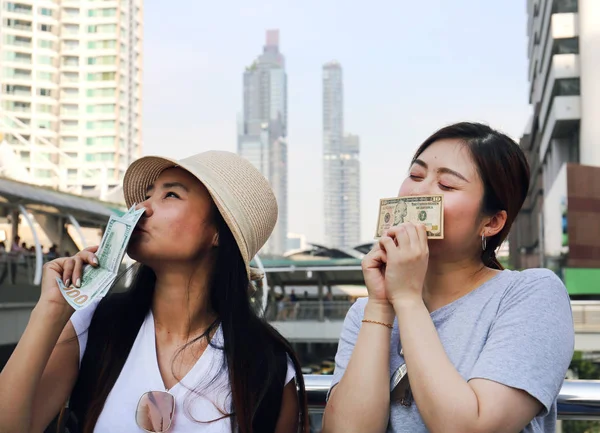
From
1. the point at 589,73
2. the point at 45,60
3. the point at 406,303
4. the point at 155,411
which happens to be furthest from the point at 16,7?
the point at 406,303

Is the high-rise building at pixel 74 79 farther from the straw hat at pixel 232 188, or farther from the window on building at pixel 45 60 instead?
the straw hat at pixel 232 188

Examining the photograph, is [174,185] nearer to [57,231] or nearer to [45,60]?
[57,231]

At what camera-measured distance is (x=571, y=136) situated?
3394 cm

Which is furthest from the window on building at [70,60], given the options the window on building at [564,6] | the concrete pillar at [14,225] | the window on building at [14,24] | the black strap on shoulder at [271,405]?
the black strap on shoulder at [271,405]

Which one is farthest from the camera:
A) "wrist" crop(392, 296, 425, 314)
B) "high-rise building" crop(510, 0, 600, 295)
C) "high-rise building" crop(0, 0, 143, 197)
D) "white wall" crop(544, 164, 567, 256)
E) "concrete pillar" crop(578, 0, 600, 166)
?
"high-rise building" crop(0, 0, 143, 197)

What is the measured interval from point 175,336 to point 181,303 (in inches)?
4.1

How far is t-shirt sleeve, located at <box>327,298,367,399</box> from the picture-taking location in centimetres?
200

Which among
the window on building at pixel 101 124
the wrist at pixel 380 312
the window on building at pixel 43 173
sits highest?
the window on building at pixel 101 124

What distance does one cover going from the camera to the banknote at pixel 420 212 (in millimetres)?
1847

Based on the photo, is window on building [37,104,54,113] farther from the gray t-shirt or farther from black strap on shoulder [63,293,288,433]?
the gray t-shirt

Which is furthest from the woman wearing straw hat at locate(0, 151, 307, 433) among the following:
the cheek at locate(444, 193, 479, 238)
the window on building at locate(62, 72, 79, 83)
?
the window on building at locate(62, 72, 79, 83)

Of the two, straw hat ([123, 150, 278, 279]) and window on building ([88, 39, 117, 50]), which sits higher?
window on building ([88, 39, 117, 50])

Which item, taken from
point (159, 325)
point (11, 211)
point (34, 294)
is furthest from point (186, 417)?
point (11, 211)

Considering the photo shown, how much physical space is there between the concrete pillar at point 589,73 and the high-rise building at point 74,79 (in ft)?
235
